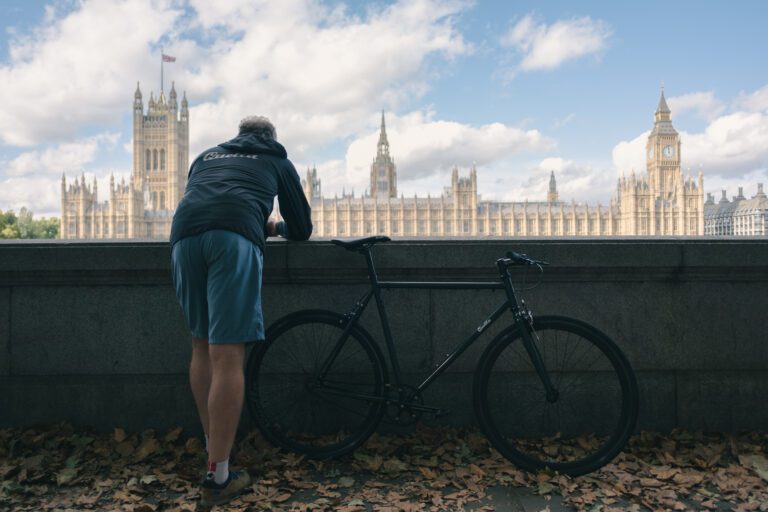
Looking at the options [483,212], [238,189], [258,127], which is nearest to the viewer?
[238,189]

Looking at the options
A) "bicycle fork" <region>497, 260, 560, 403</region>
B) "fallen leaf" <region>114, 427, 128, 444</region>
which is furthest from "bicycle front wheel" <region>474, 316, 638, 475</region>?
"fallen leaf" <region>114, 427, 128, 444</region>

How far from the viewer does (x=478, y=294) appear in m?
3.76

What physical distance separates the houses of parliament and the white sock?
3299 inches

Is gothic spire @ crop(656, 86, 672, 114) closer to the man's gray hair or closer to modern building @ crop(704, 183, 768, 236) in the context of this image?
modern building @ crop(704, 183, 768, 236)

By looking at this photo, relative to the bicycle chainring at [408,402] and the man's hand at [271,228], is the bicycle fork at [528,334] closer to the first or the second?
the bicycle chainring at [408,402]

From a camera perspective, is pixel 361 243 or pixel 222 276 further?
pixel 361 243

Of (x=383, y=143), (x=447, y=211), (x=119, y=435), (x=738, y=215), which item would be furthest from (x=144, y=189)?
(x=119, y=435)

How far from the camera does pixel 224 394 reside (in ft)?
9.17

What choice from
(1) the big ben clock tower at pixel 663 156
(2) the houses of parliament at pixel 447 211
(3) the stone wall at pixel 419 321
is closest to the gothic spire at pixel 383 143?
(2) the houses of parliament at pixel 447 211

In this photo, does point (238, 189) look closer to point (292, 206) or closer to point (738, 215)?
point (292, 206)

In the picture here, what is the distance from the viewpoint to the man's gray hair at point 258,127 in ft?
10.3

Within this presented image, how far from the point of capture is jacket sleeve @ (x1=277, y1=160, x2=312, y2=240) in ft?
10.2

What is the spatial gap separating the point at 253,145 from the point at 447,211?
91349mm

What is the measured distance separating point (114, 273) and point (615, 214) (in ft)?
326
